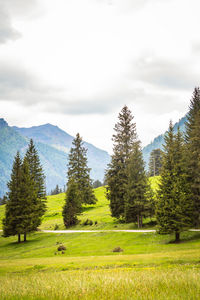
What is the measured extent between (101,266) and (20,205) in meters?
30.5

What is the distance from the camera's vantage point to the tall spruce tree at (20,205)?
1722 inches

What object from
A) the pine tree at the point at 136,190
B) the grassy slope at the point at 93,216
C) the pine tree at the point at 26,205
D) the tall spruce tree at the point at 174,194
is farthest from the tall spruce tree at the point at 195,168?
the pine tree at the point at 26,205

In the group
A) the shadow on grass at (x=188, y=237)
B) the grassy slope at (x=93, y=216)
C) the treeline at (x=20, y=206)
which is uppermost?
the treeline at (x=20, y=206)

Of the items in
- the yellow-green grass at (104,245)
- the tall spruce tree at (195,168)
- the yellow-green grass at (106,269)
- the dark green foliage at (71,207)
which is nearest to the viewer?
the yellow-green grass at (106,269)

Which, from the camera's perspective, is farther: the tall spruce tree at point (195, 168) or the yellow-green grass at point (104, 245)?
the tall spruce tree at point (195, 168)

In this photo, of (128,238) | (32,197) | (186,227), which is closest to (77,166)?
(32,197)

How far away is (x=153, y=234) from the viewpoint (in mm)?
34156

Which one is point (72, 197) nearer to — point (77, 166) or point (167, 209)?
Result: point (77, 166)

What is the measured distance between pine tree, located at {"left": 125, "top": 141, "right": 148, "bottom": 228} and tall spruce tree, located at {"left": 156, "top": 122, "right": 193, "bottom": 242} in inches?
297

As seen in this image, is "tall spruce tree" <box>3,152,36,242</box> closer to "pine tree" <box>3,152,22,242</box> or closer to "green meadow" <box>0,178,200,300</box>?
"pine tree" <box>3,152,22,242</box>

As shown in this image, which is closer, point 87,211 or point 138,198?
point 138,198

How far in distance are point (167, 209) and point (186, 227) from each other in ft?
9.29

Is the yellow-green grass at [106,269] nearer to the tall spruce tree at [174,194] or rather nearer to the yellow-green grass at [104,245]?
the yellow-green grass at [104,245]

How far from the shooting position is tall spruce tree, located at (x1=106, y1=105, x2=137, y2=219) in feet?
148
